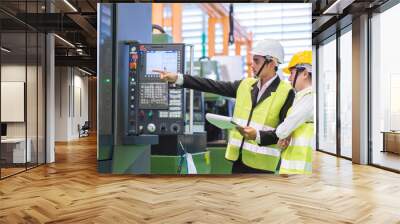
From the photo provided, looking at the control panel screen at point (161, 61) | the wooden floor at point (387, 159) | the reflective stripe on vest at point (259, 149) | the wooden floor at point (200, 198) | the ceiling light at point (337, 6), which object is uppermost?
the ceiling light at point (337, 6)

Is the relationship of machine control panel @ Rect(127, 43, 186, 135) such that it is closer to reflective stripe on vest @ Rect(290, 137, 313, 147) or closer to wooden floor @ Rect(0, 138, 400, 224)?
wooden floor @ Rect(0, 138, 400, 224)

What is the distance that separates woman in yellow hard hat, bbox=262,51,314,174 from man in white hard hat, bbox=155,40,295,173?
0.09 m

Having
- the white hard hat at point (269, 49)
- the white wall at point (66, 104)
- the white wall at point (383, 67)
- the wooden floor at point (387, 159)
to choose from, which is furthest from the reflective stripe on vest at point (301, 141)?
the white wall at point (66, 104)

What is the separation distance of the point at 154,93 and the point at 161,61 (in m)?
0.43

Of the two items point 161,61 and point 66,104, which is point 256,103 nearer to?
point 161,61

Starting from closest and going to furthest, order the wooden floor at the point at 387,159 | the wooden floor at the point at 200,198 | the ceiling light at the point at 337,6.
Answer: the wooden floor at the point at 200,198 < the ceiling light at the point at 337,6 < the wooden floor at the point at 387,159

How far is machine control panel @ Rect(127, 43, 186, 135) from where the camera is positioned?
5309mm

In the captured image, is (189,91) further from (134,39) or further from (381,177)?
(381,177)

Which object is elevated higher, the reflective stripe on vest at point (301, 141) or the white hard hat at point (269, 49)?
the white hard hat at point (269, 49)

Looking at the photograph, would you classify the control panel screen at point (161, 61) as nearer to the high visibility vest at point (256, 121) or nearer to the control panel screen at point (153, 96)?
the control panel screen at point (153, 96)

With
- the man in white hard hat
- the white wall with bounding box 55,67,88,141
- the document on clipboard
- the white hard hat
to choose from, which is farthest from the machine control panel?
the white wall with bounding box 55,67,88,141

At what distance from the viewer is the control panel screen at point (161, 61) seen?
5.30m

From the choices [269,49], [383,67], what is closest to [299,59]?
[269,49]

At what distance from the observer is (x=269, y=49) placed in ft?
17.4
